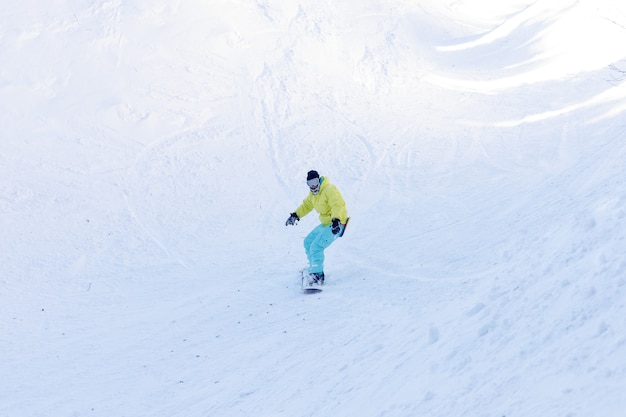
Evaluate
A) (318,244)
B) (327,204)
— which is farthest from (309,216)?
(327,204)

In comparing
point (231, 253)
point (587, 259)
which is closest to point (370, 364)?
point (587, 259)

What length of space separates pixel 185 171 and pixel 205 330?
5.57m

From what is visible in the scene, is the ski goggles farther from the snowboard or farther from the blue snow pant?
the snowboard

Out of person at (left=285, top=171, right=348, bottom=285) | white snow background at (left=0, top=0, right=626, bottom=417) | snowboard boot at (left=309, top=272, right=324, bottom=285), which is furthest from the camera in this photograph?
snowboard boot at (left=309, top=272, right=324, bottom=285)

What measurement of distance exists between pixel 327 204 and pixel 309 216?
3285 millimetres

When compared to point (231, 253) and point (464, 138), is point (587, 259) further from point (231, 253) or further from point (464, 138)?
point (464, 138)

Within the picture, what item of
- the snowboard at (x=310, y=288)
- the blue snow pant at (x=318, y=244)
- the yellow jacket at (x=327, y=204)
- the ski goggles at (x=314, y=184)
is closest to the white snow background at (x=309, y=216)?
the snowboard at (x=310, y=288)

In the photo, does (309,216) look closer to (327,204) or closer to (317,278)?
(317,278)

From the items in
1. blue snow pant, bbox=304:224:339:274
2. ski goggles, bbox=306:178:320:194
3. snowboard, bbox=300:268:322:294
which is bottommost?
snowboard, bbox=300:268:322:294

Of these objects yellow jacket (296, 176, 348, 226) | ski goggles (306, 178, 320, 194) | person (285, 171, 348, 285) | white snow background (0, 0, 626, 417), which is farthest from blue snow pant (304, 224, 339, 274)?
ski goggles (306, 178, 320, 194)

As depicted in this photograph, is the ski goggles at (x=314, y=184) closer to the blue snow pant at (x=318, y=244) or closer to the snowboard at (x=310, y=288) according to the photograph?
the blue snow pant at (x=318, y=244)

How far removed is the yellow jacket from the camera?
338 inches

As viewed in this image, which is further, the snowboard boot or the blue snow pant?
the snowboard boot

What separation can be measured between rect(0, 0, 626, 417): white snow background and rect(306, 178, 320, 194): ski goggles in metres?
1.51
